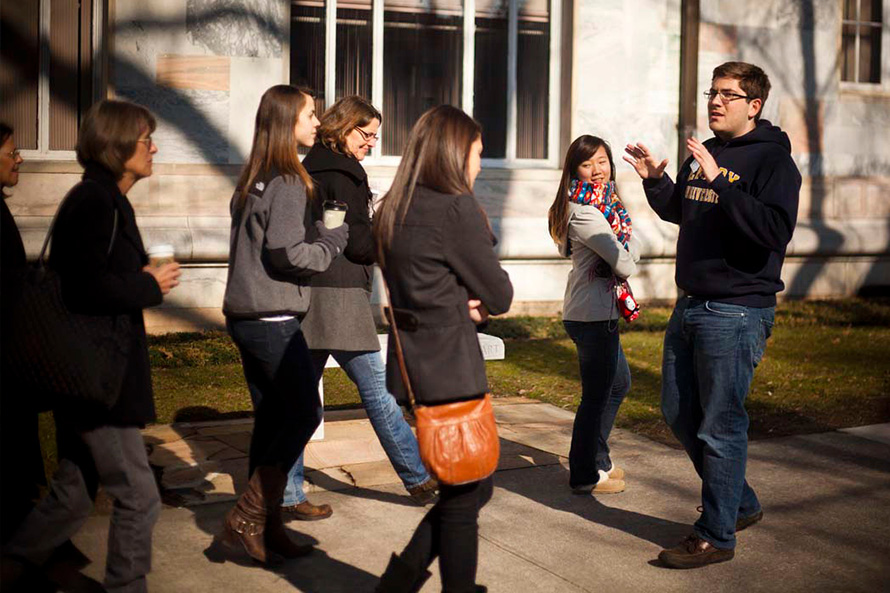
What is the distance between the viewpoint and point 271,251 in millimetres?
4688

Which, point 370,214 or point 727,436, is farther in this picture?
point 370,214

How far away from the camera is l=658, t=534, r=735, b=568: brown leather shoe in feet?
16.0

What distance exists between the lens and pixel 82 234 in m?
3.89

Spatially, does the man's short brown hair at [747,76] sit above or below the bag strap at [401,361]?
above

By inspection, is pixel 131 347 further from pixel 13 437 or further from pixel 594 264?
pixel 594 264

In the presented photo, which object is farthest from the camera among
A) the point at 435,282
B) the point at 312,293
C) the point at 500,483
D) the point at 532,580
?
the point at 500,483

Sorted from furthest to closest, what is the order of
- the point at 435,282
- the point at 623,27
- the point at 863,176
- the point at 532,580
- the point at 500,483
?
the point at 863,176 < the point at 623,27 < the point at 500,483 < the point at 532,580 < the point at 435,282

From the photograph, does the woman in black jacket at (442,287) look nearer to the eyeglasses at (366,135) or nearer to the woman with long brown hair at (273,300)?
the woman with long brown hair at (273,300)

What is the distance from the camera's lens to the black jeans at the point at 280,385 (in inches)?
189

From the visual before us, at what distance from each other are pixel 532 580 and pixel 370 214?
195 centimetres

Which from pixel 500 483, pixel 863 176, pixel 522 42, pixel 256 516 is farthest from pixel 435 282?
pixel 863 176

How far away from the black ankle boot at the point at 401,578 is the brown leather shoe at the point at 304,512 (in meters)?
1.57

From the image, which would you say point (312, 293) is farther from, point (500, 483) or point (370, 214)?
point (500, 483)

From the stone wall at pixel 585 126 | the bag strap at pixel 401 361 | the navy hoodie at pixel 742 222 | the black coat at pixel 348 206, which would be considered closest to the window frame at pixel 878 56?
the stone wall at pixel 585 126
